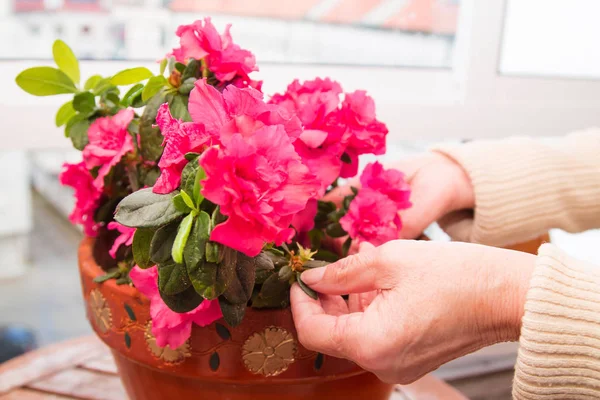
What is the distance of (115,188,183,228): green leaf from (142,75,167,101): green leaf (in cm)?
19

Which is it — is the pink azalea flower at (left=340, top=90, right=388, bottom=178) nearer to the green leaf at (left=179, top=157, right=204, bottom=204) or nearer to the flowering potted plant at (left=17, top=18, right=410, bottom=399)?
the flowering potted plant at (left=17, top=18, right=410, bottom=399)

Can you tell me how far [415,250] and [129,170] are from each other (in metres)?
0.35

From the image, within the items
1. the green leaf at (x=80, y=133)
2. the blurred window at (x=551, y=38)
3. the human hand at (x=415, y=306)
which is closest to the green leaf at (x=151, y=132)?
the green leaf at (x=80, y=133)

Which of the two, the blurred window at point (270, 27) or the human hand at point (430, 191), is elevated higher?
the blurred window at point (270, 27)

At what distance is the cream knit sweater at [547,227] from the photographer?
59 cm

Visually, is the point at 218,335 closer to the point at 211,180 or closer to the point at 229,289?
the point at 229,289

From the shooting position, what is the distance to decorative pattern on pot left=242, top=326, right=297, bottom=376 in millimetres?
608

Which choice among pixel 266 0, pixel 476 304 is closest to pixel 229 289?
pixel 476 304

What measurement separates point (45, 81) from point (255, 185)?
1.38 feet

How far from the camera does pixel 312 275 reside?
0.61 meters

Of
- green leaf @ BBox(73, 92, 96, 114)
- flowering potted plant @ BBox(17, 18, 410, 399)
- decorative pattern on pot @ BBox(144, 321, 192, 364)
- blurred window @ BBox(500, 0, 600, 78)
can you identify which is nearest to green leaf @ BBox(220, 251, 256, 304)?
flowering potted plant @ BBox(17, 18, 410, 399)

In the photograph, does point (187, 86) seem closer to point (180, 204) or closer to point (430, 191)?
point (180, 204)

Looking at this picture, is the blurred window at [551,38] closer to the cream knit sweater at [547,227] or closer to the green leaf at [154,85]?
the cream knit sweater at [547,227]

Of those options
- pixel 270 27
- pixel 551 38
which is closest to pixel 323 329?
pixel 270 27
